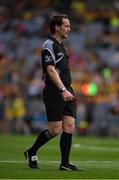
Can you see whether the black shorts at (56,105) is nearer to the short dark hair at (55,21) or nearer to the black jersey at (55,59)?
the black jersey at (55,59)

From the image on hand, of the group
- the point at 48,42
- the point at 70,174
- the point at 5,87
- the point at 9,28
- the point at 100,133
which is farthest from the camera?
the point at 9,28

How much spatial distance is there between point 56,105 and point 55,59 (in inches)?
24.9

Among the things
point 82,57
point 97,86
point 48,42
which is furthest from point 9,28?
point 48,42

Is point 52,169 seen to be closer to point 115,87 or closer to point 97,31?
point 115,87

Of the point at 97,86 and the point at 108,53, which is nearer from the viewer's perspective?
the point at 97,86

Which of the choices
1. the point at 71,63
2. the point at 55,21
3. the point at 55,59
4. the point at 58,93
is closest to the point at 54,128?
the point at 58,93

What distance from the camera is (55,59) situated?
10617mm

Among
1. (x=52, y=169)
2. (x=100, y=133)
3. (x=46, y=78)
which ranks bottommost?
(x=100, y=133)

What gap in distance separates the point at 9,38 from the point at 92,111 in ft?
20.9

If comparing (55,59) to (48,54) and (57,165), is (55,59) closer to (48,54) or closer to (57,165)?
(48,54)

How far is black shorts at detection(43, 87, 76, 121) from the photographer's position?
1057 cm

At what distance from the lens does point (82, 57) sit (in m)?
29.9

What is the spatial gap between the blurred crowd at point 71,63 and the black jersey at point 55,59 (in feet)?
48.3

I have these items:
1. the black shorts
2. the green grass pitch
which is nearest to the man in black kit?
the black shorts
